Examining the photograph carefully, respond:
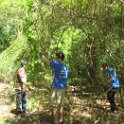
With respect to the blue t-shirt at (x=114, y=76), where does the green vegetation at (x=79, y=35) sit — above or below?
above

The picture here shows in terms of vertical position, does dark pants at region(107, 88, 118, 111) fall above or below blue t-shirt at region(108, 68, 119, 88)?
below

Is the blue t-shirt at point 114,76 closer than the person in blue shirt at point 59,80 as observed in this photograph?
No

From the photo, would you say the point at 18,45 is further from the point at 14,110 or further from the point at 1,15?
the point at 1,15

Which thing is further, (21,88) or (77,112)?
(21,88)

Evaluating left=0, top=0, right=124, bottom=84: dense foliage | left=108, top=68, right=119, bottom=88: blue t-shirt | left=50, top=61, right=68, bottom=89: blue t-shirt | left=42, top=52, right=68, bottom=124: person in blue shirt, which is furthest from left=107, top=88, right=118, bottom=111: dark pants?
left=50, top=61, right=68, bottom=89: blue t-shirt

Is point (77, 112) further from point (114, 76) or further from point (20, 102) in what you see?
point (20, 102)

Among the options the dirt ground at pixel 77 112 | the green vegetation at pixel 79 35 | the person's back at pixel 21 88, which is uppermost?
the green vegetation at pixel 79 35

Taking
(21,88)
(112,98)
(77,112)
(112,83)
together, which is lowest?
(77,112)

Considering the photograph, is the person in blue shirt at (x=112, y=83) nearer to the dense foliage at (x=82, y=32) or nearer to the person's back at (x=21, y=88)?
the dense foliage at (x=82, y=32)

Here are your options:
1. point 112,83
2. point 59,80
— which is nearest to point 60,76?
point 59,80

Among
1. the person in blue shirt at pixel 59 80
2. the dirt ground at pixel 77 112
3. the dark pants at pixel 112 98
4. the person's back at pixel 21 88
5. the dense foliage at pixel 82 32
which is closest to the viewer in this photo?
the person in blue shirt at pixel 59 80

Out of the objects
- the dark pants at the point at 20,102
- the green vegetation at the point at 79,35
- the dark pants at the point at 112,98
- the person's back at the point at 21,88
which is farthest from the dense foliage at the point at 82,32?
the dark pants at the point at 20,102

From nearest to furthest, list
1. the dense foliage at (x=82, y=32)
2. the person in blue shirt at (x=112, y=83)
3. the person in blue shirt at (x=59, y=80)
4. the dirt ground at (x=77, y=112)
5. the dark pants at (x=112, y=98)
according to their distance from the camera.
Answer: the person in blue shirt at (x=59, y=80), the dense foliage at (x=82, y=32), the dirt ground at (x=77, y=112), the person in blue shirt at (x=112, y=83), the dark pants at (x=112, y=98)

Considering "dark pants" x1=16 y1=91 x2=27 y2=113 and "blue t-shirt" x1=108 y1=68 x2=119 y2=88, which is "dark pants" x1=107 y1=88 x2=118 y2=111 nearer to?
"blue t-shirt" x1=108 y1=68 x2=119 y2=88
